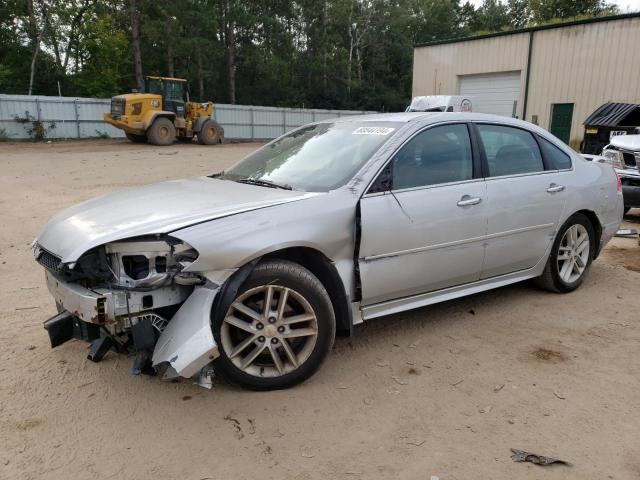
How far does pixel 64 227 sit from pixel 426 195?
229 cm

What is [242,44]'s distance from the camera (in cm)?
4038

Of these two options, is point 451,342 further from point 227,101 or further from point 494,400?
point 227,101

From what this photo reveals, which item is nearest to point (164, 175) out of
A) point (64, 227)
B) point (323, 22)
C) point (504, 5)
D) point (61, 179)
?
point (61, 179)

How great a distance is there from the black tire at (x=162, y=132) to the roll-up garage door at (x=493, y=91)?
13.3 metres

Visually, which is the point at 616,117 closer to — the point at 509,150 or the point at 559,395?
the point at 509,150

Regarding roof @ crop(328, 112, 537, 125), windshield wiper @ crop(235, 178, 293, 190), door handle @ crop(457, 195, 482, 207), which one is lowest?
door handle @ crop(457, 195, 482, 207)

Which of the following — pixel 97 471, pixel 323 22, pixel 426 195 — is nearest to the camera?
pixel 97 471

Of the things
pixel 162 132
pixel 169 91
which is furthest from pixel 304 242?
pixel 169 91

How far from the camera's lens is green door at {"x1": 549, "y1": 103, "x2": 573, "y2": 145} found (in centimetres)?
2270

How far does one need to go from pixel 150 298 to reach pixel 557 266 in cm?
351

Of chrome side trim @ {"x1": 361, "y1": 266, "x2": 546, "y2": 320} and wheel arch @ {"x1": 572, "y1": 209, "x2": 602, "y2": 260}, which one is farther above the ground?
wheel arch @ {"x1": 572, "y1": 209, "x2": 602, "y2": 260}

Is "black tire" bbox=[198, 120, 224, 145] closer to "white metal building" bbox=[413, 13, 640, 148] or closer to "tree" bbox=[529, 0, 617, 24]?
"white metal building" bbox=[413, 13, 640, 148]

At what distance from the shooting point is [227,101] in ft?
131

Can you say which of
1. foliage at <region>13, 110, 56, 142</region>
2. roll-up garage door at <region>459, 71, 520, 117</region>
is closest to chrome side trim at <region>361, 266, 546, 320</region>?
roll-up garage door at <region>459, 71, 520, 117</region>
